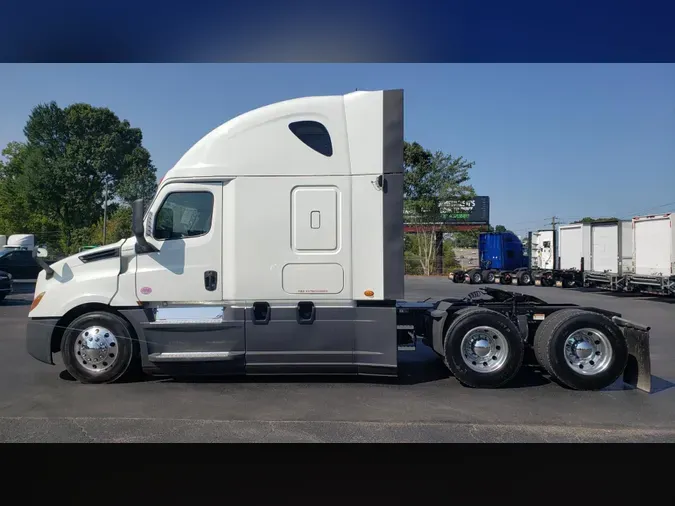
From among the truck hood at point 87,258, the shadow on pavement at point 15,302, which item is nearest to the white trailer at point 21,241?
the truck hood at point 87,258

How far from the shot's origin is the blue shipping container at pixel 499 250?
26062mm

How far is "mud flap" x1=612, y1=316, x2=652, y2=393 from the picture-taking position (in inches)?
253

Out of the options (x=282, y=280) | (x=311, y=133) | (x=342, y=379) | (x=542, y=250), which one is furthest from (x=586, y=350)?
(x=542, y=250)

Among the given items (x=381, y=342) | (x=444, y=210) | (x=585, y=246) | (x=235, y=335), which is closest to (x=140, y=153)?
(x=235, y=335)

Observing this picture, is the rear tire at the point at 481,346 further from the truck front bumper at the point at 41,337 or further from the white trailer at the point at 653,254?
the white trailer at the point at 653,254

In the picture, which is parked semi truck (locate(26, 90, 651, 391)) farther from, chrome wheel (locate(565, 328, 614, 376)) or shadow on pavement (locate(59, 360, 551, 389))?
shadow on pavement (locate(59, 360, 551, 389))

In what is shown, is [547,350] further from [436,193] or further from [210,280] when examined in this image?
[436,193]

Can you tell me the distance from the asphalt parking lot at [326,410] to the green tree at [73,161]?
2.84 meters

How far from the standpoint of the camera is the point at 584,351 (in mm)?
6613
